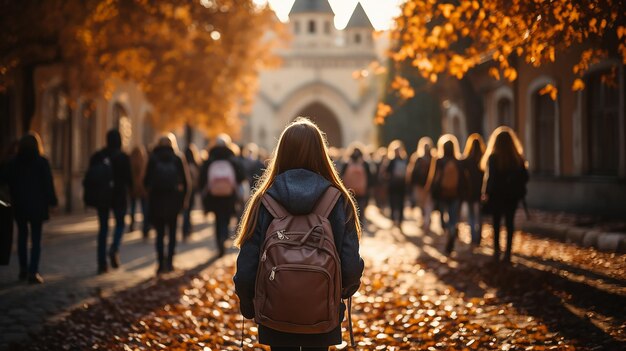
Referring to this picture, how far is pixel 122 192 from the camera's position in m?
11.1

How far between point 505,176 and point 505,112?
1489cm

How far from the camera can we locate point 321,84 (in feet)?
221

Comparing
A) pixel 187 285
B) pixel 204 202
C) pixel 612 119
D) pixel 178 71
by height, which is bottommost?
pixel 187 285

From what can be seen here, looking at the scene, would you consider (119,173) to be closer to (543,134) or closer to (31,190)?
(31,190)

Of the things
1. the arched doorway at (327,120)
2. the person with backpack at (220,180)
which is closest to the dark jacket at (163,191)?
the person with backpack at (220,180)

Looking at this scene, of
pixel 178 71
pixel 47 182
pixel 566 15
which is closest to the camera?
pixel 566 15

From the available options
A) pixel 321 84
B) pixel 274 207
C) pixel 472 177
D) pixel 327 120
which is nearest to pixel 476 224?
pixel 472 177

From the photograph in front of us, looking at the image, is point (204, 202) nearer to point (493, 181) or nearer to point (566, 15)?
point (493, 181)

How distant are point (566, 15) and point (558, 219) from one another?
31.9 ft

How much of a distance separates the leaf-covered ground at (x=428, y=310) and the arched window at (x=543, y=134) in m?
9.19

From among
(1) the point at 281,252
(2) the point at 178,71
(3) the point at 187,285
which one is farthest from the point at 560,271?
(2) the point at 178,71

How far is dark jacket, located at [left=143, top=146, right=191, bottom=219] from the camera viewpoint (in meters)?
10.7

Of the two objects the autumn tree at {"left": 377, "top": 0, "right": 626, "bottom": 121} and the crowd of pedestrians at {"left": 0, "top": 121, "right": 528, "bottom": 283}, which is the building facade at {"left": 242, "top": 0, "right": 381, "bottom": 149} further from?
the autumn tree at {"left": 377, "top": 0, "right": 626, "bottom": 121}

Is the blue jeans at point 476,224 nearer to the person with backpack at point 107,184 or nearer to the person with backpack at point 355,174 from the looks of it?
the person with backpack at point 355,174
